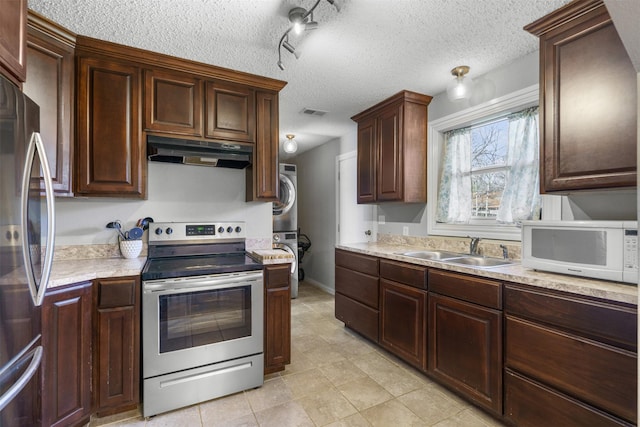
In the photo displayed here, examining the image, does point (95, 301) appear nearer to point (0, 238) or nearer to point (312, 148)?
point (0, 238)

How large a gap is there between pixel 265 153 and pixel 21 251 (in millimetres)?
1742

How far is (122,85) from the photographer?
85.5 inches

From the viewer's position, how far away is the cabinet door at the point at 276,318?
228cm

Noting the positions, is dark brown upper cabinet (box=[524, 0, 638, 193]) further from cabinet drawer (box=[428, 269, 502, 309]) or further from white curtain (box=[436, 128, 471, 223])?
white curtain (box=[436, 128, 471, 223])

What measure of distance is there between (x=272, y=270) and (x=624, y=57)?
2.34 m

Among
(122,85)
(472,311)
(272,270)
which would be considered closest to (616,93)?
(472,311)

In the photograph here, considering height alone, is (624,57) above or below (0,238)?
above

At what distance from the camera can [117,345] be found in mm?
1829

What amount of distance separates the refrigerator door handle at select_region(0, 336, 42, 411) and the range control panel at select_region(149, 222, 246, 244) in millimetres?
1205

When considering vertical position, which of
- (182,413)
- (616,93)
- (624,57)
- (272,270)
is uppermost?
(624,57)

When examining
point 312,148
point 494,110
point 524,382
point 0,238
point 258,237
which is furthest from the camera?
point 312,148

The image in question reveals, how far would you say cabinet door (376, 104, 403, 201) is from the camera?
2988 mm

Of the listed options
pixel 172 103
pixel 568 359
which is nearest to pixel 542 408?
pixel 568 359

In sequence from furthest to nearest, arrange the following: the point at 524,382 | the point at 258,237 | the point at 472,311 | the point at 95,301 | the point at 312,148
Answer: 1. the point at 312,148
2. the point at 258,237
3. the point at 472,311
4. the point at 95,301
5. the point at 524,382
